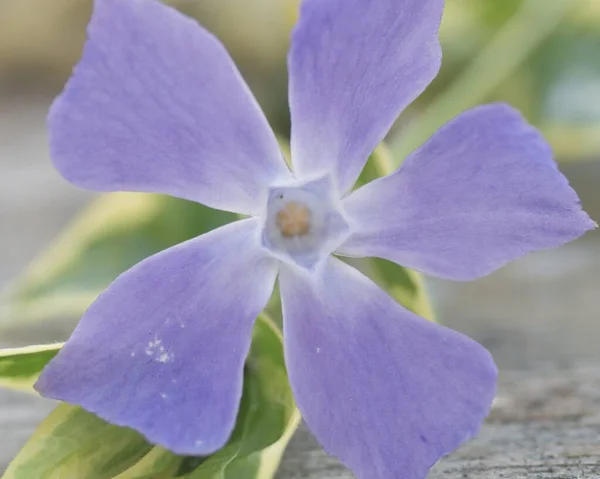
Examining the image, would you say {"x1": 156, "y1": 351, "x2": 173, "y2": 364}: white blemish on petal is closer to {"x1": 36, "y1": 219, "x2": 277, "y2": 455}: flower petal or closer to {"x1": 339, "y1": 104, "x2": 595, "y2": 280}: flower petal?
{"x1": 36, "y1": 219, "x2": 277, "y2": 455}: flower petal

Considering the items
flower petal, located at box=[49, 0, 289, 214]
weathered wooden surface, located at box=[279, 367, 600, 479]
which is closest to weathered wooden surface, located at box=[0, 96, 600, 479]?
weathered wooden surface, located at box=[279, 367, 600, 479]

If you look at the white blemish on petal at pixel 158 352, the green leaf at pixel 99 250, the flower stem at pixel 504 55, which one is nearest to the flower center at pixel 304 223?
the white blemish on petal at pixel 158 352

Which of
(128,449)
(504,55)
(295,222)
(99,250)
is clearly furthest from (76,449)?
(504,55)

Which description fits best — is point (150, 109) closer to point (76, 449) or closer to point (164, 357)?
point (164, 357)

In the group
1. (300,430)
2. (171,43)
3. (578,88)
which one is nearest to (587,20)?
(578,88)

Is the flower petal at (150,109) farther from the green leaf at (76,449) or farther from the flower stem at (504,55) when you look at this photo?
the flower stem at (504,55)

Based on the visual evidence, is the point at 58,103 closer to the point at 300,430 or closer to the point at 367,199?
the point at 367,199
